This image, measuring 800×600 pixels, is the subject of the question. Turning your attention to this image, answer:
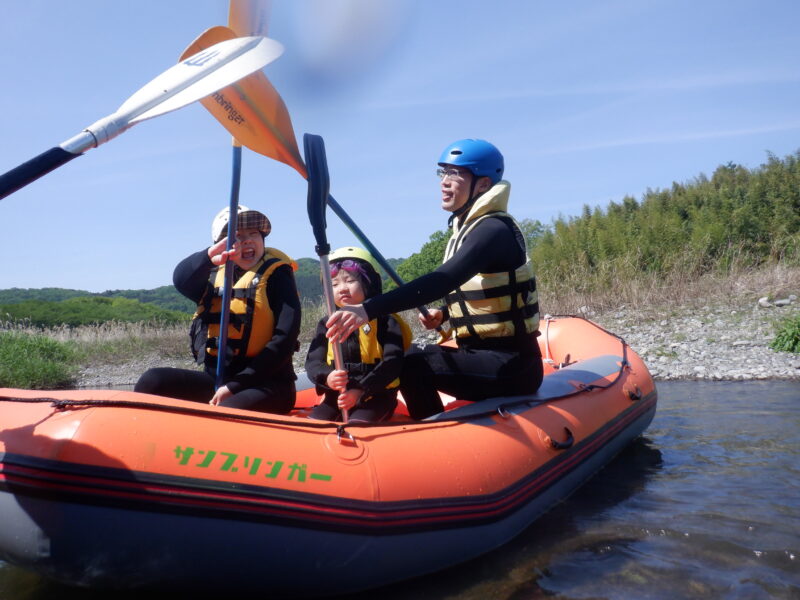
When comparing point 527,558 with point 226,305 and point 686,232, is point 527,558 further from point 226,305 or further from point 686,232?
point 686,232

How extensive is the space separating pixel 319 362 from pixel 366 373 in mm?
253

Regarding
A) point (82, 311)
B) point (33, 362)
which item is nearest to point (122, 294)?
point (82, 311)

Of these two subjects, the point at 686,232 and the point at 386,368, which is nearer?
the point at 386,368

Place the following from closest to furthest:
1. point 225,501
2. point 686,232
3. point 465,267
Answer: point 225,501, point 465,267, point 686,232

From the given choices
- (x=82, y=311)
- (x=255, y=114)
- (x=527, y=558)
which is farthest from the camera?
(x=82, y=311)

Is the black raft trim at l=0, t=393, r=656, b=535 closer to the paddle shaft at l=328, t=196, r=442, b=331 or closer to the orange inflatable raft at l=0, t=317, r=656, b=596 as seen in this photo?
the orange inflatable raft at l=0, t=317, r=656, b=596

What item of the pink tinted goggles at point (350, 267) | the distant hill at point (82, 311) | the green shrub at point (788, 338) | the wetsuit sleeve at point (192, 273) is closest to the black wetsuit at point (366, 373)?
the pink tinted goggles at point (350, 267)

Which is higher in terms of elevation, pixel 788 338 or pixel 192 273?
pixel 192 273

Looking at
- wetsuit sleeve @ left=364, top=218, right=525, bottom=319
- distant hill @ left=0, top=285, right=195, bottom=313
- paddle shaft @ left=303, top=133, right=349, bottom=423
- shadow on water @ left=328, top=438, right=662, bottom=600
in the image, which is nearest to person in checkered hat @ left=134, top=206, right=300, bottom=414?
paddle shaft @ left=303, top=133, right=349, bottom=423

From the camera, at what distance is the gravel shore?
21.4ft

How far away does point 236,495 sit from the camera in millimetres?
2082

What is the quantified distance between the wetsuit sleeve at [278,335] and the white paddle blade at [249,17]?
110 cm

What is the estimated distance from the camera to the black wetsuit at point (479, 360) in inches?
113

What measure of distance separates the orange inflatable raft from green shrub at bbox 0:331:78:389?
8625 mm
